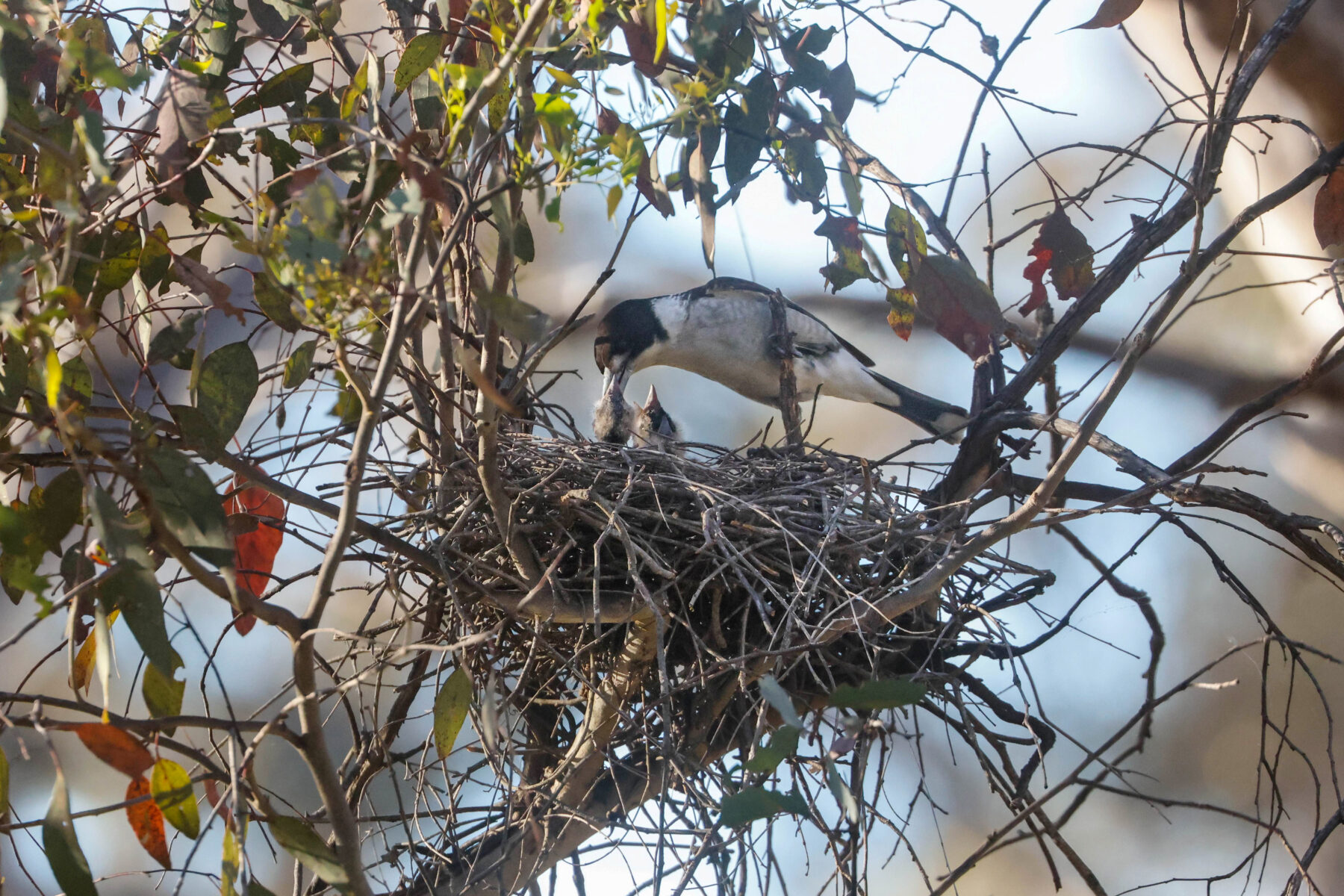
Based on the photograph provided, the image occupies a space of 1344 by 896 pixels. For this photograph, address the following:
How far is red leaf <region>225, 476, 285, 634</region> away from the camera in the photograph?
3.61 ft

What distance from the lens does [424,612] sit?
4.18 feet

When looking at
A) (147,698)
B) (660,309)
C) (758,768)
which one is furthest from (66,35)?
(660,309)

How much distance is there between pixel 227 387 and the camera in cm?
85

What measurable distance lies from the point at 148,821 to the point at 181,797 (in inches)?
3.8

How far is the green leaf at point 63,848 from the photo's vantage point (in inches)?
27.4

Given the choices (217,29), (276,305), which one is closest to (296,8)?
(217,29)

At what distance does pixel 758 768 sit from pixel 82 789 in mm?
4052

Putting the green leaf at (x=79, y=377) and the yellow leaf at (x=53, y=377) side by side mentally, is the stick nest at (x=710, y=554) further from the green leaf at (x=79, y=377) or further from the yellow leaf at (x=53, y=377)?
the yellow leaf at (x=53, y=377)

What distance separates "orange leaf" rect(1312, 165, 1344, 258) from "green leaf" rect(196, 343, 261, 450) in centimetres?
123

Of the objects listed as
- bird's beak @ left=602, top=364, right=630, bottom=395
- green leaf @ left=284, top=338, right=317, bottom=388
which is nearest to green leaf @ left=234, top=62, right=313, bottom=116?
green leaf @ left=284, top=338, right=317, bottom=388

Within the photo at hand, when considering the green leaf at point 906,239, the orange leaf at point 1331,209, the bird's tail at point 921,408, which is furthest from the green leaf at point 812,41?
the bird's tail at point 921,408

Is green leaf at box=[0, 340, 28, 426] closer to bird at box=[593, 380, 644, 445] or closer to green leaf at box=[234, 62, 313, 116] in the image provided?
green leaf at box=[234, 62, 313, 116]

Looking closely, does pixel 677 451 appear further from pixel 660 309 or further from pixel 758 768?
pixel 758 768

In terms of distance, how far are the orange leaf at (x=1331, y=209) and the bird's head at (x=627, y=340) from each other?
151 centimetres
